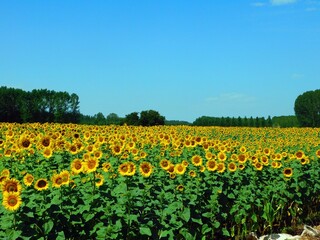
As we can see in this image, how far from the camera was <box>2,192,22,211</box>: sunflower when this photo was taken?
4.59m

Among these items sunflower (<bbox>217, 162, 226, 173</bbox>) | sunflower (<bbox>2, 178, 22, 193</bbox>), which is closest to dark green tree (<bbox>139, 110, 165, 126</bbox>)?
sunflower (<bbox>217, 162, 226, 173</bbox>)

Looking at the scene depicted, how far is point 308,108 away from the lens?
62062 millimetres

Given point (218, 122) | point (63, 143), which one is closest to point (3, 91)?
point (218, 122)

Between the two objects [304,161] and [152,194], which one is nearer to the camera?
[152,194]

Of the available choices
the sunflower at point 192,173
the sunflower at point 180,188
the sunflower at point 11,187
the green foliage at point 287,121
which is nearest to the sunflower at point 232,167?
the sunflower at point 192,173

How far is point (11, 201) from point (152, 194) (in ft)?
7.50

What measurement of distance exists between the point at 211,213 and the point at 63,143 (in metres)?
3.32

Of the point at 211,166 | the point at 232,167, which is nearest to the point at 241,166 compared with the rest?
the point at 232,167

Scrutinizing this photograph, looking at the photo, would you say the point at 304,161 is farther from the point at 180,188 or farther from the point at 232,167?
the point at 180,188

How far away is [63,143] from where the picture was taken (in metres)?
8.74

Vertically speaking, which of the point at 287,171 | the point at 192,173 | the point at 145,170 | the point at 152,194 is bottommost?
the point at 152,194

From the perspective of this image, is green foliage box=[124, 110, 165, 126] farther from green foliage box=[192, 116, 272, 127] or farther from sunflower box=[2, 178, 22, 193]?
sunflower box=[2, 178, 22, 193]

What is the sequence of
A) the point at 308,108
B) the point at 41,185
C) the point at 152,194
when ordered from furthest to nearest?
the point at 308,108 < the point at 152,194 < the point at 41,185

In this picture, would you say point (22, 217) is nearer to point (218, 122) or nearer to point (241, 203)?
point (241, 203)
